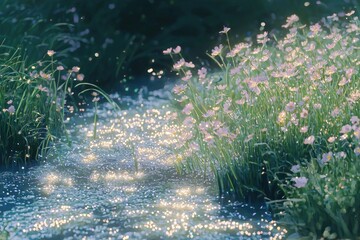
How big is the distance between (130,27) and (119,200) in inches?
196

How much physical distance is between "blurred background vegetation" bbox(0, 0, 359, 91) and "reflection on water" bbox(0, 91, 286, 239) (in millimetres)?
2162

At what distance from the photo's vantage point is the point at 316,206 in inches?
172

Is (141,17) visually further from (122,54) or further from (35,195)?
(35,195)

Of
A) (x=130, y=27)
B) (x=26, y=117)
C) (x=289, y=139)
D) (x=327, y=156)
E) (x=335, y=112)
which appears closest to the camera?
(x=327, y=156)

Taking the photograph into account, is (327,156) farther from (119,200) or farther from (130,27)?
(130,27)

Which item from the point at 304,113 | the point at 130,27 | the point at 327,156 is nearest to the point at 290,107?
the point at 304,113

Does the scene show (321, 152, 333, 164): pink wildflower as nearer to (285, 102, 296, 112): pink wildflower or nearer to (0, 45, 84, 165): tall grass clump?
(285, 102, 296, 112): pink wildflower

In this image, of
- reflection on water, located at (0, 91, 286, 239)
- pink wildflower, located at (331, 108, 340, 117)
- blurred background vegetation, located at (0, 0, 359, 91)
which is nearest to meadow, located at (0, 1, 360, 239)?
pink wildflower, located at (331, 108, 340, 117)

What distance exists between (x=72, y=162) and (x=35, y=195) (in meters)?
0.80

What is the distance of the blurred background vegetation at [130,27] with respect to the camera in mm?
8805

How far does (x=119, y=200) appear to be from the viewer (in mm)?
5242

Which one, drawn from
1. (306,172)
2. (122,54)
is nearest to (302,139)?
(306,172)

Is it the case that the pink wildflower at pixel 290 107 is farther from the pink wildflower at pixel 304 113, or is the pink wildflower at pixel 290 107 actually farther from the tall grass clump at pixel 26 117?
the tall grass clump at pixel 26 117

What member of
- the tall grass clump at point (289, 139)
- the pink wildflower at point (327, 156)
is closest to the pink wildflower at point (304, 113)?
the tall grass clump at point (289, 139)
